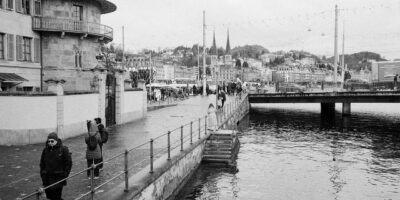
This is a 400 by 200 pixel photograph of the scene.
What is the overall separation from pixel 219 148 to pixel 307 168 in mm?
4820

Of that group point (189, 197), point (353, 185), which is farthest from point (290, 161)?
point (189, 197)

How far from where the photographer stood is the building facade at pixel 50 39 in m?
24.5

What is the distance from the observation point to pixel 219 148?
2173 cm

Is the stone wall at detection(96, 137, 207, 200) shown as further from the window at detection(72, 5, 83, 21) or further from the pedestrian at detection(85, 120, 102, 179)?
the window at detection(72, 5, 83, 21)

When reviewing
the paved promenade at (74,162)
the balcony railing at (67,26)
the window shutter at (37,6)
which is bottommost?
the paved promenade at (74,162)

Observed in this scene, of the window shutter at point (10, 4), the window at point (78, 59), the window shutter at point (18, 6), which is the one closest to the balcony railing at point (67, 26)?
the window shutter at point (18, 6)

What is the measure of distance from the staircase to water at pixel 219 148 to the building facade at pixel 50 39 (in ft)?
25.9

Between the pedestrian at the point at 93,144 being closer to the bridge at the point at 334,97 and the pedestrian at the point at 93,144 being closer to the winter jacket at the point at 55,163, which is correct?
the winter jacket at the point at 55,163

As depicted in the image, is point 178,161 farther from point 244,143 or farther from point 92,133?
point 244,143

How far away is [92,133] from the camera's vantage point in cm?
1169

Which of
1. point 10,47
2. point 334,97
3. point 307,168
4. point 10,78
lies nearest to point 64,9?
point 10,47

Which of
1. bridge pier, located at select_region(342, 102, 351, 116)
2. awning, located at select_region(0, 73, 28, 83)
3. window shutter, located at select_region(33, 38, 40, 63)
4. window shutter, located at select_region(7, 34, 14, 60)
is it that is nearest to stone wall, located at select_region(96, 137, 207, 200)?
awning, located at select_region(0, 73, 28, 83)

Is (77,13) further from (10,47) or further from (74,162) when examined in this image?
(74,162)

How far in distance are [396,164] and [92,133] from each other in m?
18.6
